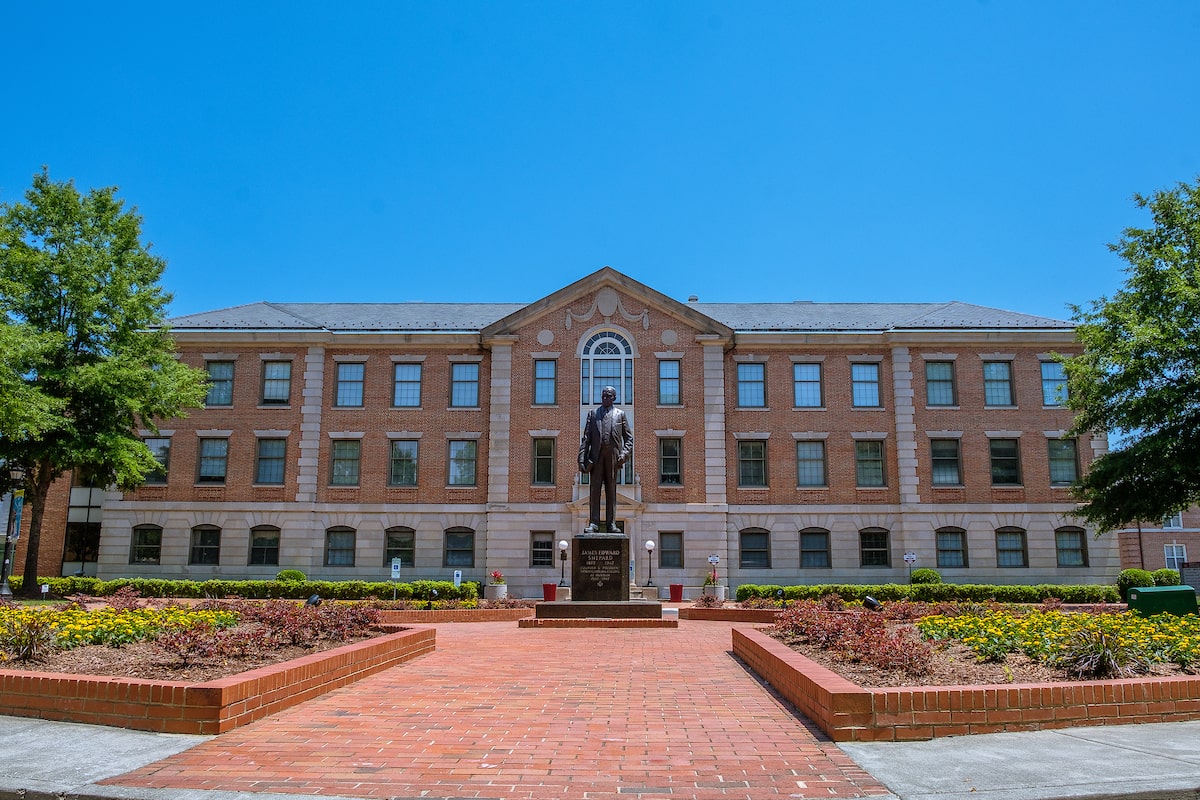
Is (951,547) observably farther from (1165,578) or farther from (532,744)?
(532,744)

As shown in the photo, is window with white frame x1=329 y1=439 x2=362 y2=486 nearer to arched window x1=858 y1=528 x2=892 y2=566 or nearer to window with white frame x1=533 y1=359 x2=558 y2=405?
window with white frame x1=533 y1=359 x2=558 y2=405

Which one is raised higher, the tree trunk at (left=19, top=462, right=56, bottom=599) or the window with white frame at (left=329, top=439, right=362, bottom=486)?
the window with white frame at (left=329, top=439, right=362, bottom=486)

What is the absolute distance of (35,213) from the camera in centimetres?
2880

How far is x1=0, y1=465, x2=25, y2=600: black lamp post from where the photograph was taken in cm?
2978

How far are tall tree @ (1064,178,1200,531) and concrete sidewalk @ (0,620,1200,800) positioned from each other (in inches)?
766

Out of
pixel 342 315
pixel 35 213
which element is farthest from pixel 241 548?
pixel 35 213

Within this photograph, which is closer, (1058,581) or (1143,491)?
(1143,491)

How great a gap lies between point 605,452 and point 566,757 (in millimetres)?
13338

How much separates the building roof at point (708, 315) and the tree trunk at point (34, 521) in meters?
8.85

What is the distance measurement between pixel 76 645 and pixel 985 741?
30.7ft

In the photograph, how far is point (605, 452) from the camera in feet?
66.4

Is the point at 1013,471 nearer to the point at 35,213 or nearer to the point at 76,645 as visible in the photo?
the point at 76,645

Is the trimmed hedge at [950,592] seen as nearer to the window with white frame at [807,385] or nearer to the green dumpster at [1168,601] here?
the window with white frame at [807,385]

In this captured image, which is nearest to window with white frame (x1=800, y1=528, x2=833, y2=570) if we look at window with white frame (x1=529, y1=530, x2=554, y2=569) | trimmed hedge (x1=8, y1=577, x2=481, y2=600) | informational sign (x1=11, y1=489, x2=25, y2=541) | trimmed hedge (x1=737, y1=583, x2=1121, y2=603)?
trimmed hedge (x1=737, y1=583, x2=1121, y2=603)
